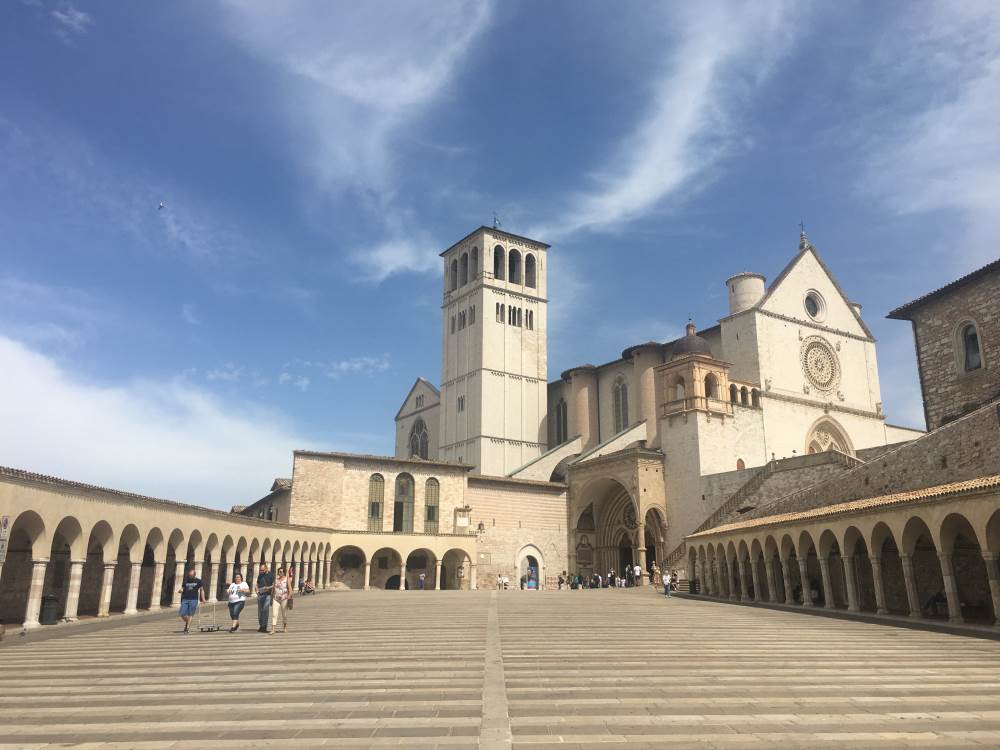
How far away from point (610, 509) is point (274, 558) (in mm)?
21402

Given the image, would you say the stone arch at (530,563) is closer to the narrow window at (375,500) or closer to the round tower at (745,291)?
the narrow window at (375,500)

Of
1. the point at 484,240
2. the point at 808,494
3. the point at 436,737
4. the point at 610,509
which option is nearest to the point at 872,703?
the point at 436,737

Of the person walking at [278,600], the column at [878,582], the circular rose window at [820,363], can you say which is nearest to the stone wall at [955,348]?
the column at [878,582]

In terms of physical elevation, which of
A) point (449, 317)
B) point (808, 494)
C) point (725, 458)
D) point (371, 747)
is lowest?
point (371, 747)

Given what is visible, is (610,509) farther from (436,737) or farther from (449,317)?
(436,737)

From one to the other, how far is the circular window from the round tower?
329cm

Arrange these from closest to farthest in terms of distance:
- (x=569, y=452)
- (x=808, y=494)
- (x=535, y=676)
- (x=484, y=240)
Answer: (x=535, y=676) < (x=808, y=494) < (x=569, y=452) < (x=484, y=240)

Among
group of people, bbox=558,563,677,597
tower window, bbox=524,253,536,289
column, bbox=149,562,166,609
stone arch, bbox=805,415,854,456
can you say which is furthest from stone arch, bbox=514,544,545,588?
column, bbox=149,562,166,609

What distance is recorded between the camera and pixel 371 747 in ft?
20.5

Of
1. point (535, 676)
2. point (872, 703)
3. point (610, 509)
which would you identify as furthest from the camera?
point (610, 509)

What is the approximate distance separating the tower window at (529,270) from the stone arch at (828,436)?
24445mm

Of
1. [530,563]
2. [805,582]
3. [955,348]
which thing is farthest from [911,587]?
[530,563]

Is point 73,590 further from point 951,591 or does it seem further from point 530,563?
point 530,563

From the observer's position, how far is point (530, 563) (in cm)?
4472
